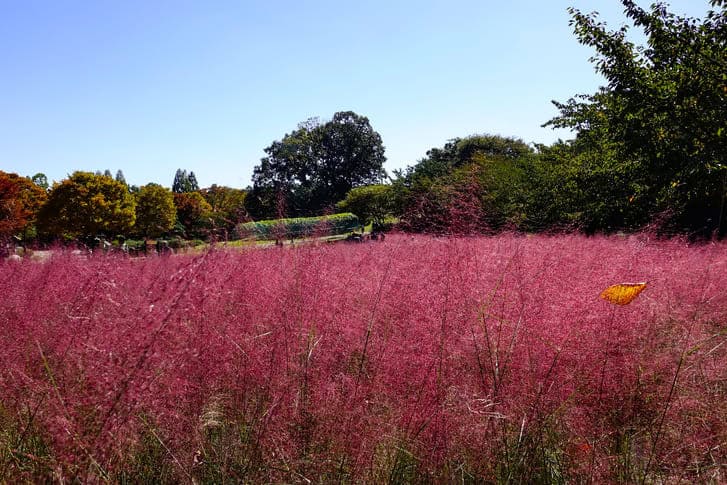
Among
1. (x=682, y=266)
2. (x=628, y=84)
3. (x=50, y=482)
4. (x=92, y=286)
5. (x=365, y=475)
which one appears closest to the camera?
(x=50, y=482)

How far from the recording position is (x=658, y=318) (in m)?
2.30

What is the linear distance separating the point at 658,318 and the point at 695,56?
16.4ft

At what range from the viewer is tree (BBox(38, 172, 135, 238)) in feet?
71.7

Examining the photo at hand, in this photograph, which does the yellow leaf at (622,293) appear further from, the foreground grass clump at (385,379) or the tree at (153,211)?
the tree at (153,211)

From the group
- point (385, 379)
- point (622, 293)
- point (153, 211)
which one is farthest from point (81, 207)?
point (622, 293)

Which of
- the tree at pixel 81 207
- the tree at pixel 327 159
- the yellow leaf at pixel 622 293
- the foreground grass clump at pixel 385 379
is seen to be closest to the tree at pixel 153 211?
the tree at pixel 81 207

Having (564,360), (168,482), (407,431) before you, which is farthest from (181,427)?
(564,360)

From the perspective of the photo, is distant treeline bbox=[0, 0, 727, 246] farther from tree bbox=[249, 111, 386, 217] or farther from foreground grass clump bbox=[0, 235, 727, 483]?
tree bbox=[249, 111, 386, 217]

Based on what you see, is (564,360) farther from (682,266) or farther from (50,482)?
(50,482)

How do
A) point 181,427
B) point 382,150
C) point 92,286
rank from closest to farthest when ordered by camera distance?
point 181,427 < point 92,286 < point 382,150

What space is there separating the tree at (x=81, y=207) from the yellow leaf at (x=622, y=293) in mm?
23865

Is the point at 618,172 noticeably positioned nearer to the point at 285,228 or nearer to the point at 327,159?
the point at 285,228

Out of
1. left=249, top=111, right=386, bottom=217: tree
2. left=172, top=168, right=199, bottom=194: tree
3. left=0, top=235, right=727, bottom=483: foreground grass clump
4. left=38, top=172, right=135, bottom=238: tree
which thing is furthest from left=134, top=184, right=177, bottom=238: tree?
left=172, top=168, right=199, bottom=194: tree

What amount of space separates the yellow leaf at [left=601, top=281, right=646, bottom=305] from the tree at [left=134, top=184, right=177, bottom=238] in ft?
97.9
